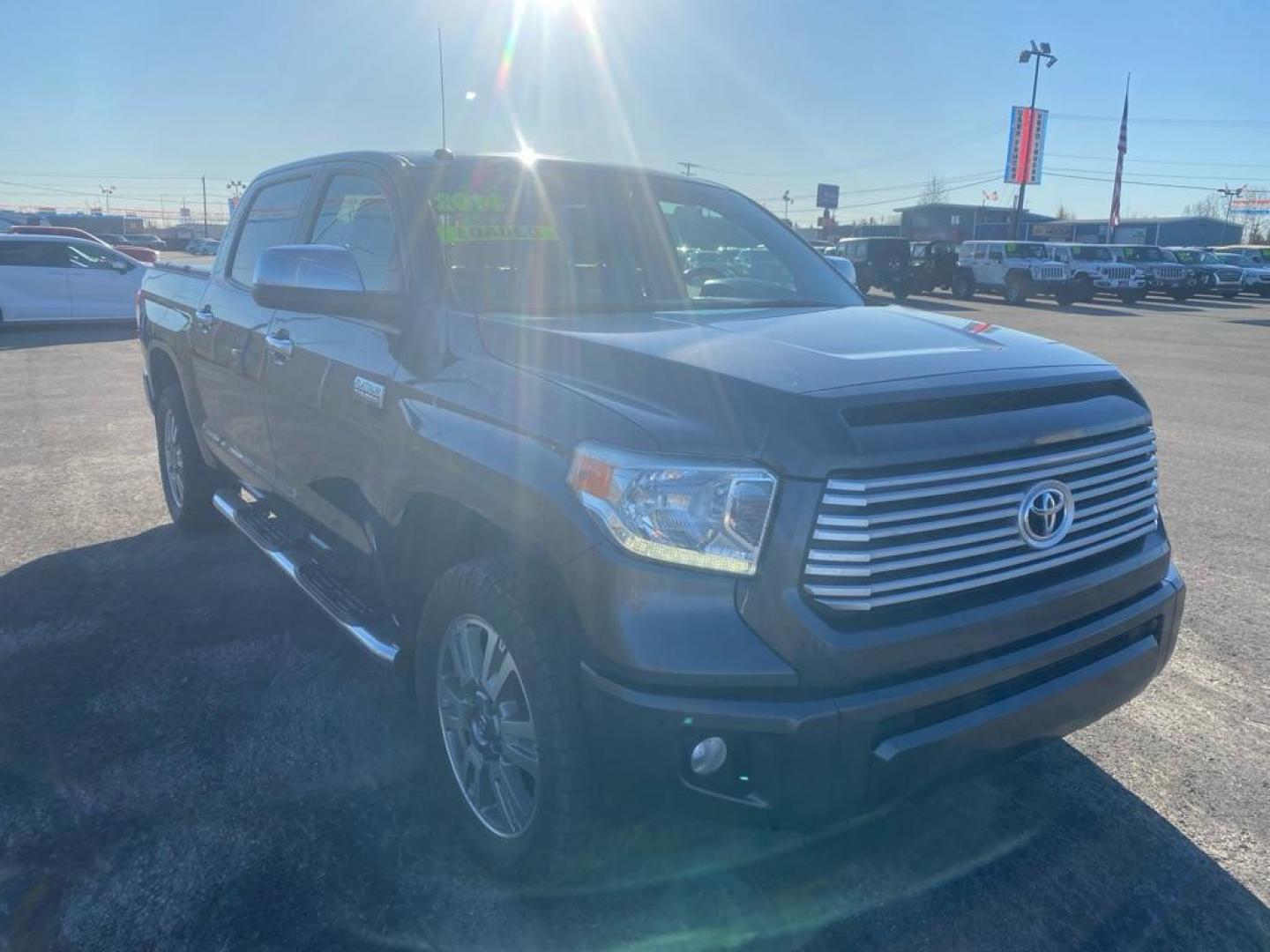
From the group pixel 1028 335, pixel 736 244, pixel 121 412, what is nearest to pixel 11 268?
pixel 121 412

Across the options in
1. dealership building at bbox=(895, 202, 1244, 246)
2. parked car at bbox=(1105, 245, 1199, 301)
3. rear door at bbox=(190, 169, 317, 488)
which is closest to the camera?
rear door at bbox=(190, 169, 317, 488)

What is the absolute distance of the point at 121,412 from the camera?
9.66 meters

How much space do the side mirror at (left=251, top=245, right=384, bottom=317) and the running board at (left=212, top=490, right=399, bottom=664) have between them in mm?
1048

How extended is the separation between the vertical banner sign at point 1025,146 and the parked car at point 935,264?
25.5m

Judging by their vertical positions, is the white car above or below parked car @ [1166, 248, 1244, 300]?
below

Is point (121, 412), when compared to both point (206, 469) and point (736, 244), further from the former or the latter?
point (736, 244)

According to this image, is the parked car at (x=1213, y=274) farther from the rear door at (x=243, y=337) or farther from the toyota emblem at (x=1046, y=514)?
the toyota emblem at (x=1046, y=514)

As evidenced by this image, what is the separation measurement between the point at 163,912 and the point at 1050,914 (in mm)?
2393

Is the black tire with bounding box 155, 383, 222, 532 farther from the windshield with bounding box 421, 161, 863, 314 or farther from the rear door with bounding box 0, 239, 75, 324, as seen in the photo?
the rear door with bounding box 0, 239, 75, 324

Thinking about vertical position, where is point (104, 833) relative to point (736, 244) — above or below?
below

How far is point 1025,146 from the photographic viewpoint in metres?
54.7

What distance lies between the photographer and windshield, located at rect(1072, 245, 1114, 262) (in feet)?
103

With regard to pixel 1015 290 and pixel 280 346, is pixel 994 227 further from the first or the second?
pixel 280 346

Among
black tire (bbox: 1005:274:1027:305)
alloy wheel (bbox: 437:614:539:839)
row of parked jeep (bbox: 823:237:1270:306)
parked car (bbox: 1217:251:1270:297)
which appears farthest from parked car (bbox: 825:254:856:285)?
parked car (bbox: 1217:251:1270:297)
